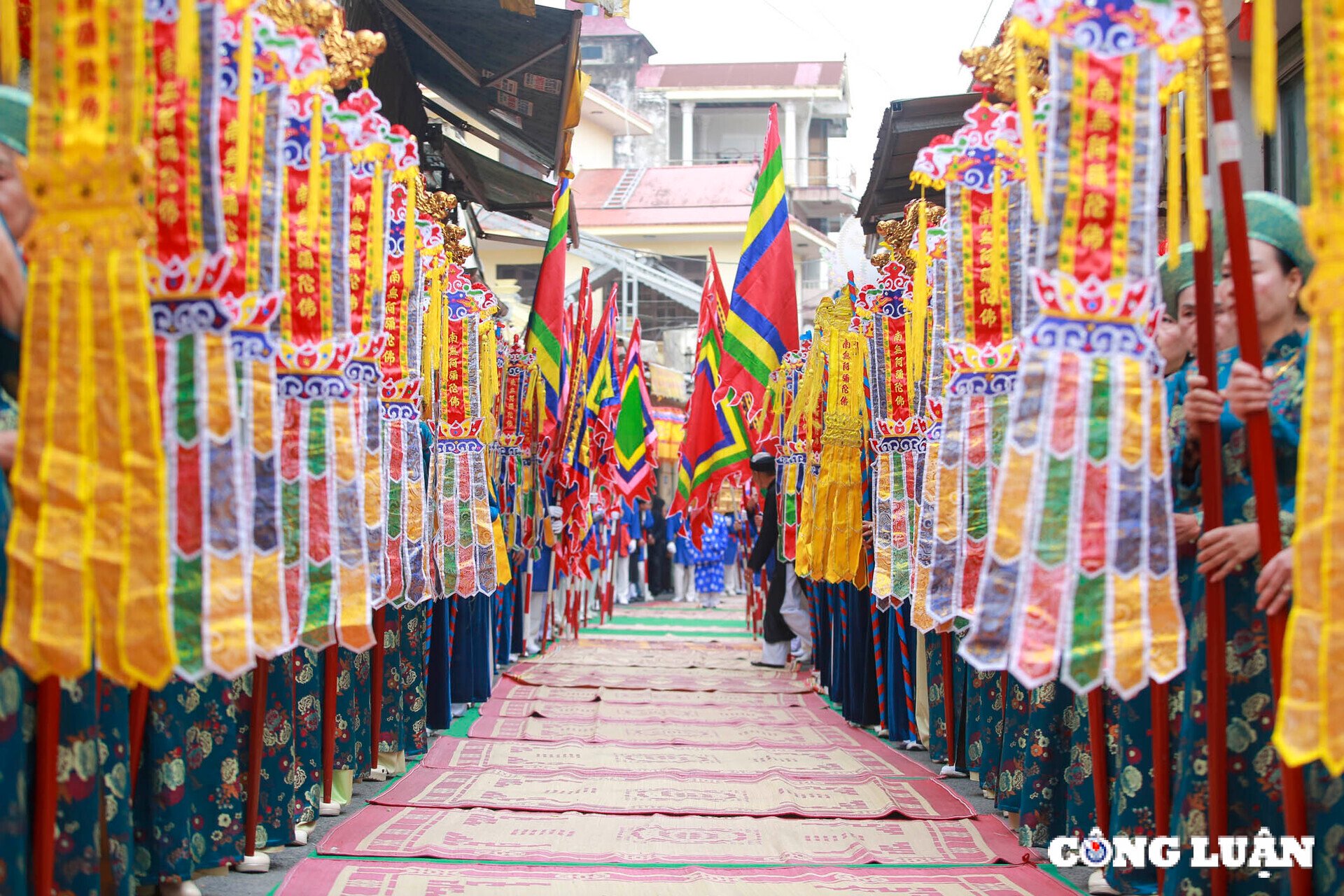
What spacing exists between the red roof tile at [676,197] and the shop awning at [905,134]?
15.8 m

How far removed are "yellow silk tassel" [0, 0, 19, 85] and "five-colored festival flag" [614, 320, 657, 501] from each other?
984 cm

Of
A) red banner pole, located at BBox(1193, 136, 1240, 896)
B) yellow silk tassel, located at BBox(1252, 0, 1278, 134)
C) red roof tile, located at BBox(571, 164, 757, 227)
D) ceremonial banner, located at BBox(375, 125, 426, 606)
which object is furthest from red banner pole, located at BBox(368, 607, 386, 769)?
red roof tile, located at BBox(571, 164, 757, 227)

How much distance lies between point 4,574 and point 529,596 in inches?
320

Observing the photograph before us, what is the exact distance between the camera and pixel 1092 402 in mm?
2590

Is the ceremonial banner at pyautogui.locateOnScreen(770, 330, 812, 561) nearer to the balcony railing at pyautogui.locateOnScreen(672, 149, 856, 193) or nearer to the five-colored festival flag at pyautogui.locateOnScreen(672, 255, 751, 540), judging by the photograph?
the five-colored festival flag at pyautogui.locateOnScreen(672, 255, 751, 540)

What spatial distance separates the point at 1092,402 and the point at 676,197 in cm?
2405

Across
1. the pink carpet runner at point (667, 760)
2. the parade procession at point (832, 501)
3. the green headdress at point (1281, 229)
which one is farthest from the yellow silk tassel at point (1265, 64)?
the pink carpet runner at point (667, 760)

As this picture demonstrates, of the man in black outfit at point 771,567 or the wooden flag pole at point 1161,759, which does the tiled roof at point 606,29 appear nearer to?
the man in black outfit at point 771,567

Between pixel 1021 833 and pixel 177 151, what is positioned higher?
pixel 177 151

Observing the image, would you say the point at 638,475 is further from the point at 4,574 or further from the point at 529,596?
the point at 4,574

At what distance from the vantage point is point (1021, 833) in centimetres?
402

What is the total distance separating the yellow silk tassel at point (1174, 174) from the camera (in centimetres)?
277

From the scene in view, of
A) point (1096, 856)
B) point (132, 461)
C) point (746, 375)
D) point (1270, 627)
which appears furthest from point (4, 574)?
point (746, 375)

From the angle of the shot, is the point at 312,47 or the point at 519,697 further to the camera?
the point at 519,697
